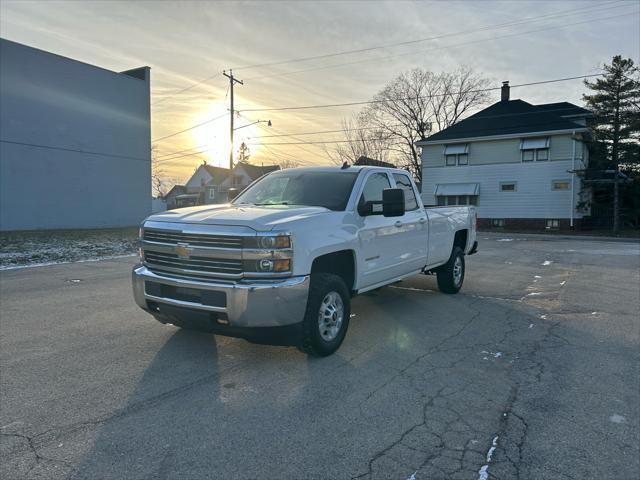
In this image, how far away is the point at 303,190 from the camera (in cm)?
561

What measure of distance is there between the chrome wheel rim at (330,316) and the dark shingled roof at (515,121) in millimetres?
30603

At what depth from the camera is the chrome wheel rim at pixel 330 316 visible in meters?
4.51

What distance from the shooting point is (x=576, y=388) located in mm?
4055

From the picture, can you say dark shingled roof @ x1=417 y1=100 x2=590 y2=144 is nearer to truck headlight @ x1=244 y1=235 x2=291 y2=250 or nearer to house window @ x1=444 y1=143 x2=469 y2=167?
house window @ x1=444 y1=143 x2=469 y2=167

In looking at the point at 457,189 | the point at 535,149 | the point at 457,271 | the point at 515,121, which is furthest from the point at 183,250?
the point at 515,121

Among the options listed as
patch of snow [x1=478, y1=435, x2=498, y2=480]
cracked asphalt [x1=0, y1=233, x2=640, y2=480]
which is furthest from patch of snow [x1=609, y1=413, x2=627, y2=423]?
patch of snow [x1=478, y1=435, x2=498, y2=480]

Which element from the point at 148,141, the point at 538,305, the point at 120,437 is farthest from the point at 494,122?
the point at 120,437

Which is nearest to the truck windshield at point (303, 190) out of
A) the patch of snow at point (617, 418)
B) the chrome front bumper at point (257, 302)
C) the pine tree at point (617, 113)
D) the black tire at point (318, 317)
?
the black tire at point (318, 317)

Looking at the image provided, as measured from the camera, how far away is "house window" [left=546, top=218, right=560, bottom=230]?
101ft

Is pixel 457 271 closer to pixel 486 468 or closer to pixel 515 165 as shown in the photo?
pixel 486 468

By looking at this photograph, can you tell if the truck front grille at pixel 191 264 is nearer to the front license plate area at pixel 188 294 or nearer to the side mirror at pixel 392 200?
the front license plate area at pixel 188 294

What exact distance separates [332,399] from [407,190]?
3853 millimetres

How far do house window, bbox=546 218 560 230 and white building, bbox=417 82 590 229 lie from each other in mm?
62

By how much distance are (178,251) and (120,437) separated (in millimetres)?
1776
